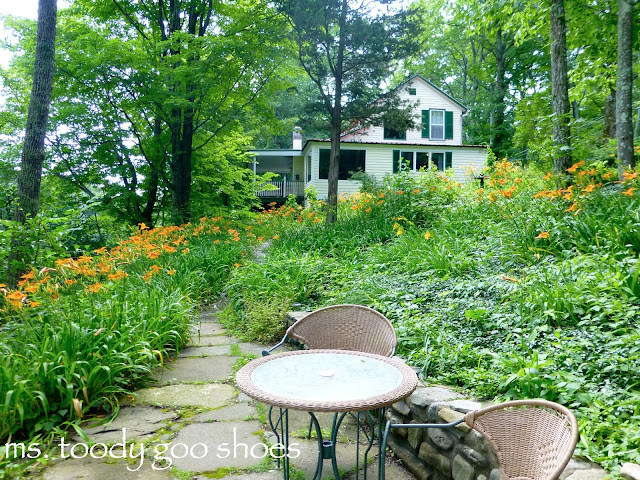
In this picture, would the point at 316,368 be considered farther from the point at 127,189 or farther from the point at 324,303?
the point at 127,189

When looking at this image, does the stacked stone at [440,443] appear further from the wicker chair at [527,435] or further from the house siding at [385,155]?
the house siding at [385,155]

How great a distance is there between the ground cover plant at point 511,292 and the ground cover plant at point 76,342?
999 millimetres

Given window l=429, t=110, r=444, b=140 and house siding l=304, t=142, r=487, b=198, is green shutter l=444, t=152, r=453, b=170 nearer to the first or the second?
house siding l=304, t=142, r=487, b=198

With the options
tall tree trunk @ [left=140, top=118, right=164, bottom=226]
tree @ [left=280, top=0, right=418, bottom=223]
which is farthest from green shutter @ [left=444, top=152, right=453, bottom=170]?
tall tree trunk @ [left=140, top=118, right=164, bottom=226]

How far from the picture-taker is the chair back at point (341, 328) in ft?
8.69

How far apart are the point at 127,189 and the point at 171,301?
5.69 meters

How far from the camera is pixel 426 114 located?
18656 mm

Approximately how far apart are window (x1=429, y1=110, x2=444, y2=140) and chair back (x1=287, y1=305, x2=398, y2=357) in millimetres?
17351

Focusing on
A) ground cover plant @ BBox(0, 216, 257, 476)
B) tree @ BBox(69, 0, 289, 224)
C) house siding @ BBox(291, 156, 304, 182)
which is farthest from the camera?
house siding @ BBox(291, 156, 304, 182)

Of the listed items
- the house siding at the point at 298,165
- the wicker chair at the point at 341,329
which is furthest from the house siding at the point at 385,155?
the wicker chair at the point at 341,329

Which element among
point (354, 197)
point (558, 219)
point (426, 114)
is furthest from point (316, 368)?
point (426, 114)

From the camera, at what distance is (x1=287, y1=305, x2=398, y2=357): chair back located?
265cm

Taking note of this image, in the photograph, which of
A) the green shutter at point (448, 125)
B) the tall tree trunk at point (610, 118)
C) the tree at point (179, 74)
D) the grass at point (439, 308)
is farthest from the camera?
the green shutter at point (448, 125)

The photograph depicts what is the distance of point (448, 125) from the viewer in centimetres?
1867
